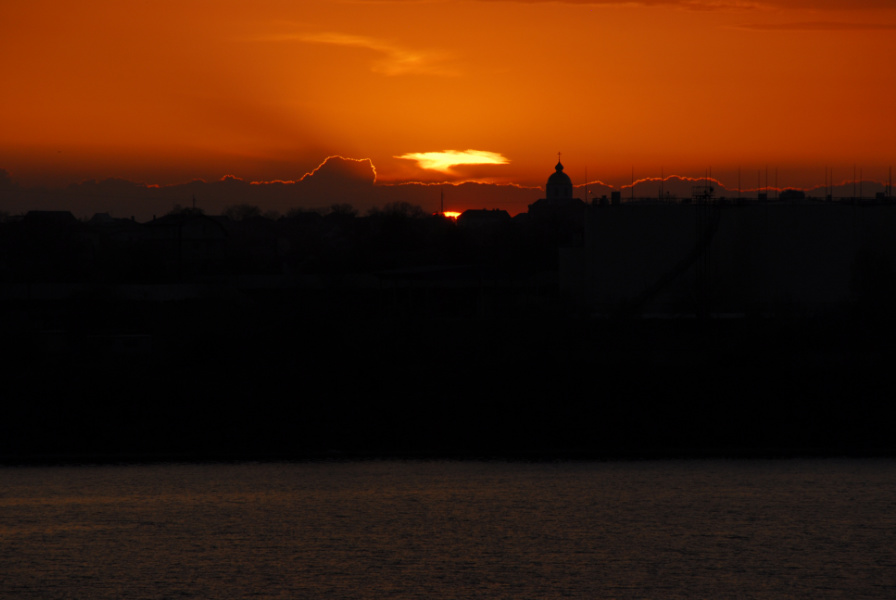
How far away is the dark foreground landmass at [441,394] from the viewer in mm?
32594

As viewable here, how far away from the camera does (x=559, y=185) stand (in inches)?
6649

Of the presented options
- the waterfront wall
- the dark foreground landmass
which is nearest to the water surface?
the dark foreground landmass

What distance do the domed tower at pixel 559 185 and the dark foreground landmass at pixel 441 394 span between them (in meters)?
131

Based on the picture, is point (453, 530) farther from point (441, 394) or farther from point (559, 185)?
point (559, 185)

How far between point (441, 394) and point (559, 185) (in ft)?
450

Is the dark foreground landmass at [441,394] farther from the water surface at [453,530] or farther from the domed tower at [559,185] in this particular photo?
the domed tower at [559,185]

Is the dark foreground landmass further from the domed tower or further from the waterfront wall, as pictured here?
the domed tower

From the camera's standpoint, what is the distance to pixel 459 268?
176ft

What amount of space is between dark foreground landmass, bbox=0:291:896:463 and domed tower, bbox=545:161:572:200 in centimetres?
13070

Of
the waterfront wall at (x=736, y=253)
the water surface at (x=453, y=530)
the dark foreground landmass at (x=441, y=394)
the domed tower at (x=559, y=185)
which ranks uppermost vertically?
the domed tower at (x=559, y=185)

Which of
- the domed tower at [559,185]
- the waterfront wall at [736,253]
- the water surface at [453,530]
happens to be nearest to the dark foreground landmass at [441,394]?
the water surface at [453,530]

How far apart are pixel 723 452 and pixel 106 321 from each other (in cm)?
2733

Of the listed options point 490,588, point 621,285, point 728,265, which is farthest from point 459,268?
point 490,588

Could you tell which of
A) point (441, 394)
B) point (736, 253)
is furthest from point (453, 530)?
point (736, 253)
